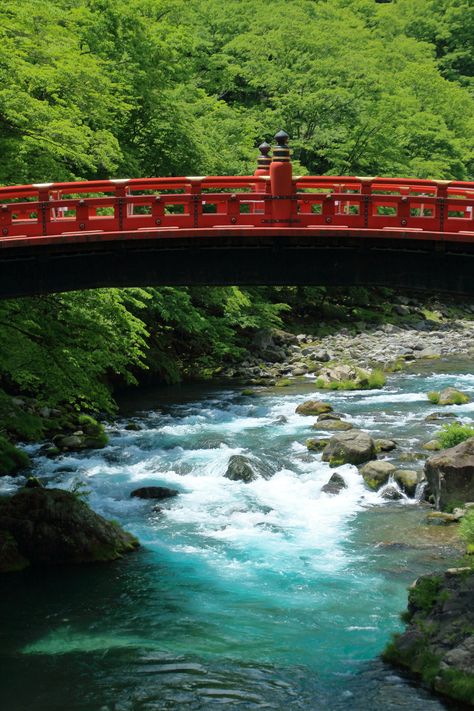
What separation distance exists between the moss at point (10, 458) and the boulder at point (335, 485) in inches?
348

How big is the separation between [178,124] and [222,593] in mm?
24588

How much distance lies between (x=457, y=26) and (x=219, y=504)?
8783 centimetres

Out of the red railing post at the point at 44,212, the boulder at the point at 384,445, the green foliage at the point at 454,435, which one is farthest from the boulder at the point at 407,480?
the red railing post at the point at 44,212

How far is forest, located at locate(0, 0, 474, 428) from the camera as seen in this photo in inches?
933

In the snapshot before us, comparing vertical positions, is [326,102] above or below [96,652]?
above

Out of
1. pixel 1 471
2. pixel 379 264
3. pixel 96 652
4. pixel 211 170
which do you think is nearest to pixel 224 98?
pixel 211 170

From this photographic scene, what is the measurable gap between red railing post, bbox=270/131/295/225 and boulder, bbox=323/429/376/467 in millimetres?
10306

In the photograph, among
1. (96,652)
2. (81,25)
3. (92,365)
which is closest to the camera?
(96,652)

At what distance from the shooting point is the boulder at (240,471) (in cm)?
2602

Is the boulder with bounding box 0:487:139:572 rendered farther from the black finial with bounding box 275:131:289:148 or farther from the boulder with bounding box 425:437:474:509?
the black finial with bounding box 275:131:289:148

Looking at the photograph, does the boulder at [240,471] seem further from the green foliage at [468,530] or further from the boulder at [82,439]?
the green foliage at [468,530]

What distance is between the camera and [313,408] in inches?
1310

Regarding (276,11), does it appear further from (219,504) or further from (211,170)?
(219,504)

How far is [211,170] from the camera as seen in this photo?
40562mm
